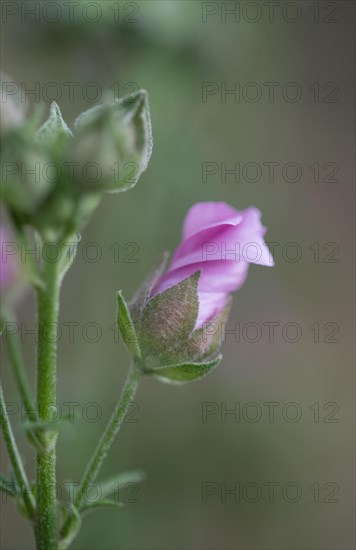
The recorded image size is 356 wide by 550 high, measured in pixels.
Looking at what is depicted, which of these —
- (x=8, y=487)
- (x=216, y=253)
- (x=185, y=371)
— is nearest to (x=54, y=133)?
(x=216, y=253)

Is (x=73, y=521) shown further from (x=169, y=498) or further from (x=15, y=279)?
(x=169, y=498)

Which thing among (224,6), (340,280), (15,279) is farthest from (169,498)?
(15,279)

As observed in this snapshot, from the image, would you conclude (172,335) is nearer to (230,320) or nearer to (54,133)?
(54,133)

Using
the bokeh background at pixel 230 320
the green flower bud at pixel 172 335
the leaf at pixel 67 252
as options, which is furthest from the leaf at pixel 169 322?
the bokeh background at pixel 230 320

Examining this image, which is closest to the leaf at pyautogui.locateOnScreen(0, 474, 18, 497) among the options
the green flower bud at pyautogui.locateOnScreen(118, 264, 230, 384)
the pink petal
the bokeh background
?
the green flower bud at pyautogui.locateOnScreen(118, 264, 230, 384)

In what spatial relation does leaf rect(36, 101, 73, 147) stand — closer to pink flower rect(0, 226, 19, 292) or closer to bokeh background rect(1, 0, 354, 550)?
pink flower rect(0, 226, 19, 292)

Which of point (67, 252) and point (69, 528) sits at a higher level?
point (67, 252)
